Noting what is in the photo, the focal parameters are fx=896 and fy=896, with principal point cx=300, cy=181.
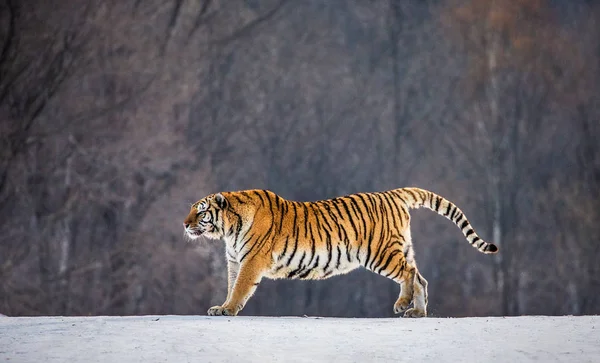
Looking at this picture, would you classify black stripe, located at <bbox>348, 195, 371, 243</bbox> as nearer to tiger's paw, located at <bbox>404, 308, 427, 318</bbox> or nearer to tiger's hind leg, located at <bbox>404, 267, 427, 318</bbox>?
tiger's hind leg, located at <bbox>404, 267, 427, 318</bbox>

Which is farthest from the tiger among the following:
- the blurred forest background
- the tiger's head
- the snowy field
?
the blurred forest background

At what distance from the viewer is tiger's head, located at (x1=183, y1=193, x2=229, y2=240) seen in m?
6.60

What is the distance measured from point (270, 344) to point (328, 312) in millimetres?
8027

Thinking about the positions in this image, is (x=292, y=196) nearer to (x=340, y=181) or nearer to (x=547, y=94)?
(x=340, y=181)

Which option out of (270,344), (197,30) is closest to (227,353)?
(270,344)

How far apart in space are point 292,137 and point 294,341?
814cm

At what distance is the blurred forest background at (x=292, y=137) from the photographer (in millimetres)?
12070

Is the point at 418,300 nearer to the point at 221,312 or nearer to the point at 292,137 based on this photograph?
the point at 221,312

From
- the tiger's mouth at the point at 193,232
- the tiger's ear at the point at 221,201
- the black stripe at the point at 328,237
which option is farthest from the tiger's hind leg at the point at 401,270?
the tiger's mouth at the point at 193,232

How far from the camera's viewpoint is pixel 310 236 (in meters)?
6.84

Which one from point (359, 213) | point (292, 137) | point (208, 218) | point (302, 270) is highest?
point (292, 137)

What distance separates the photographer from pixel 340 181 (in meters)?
12.6

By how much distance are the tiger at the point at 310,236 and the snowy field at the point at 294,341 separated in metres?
1.06

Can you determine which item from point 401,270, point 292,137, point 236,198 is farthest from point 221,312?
point 292,137
